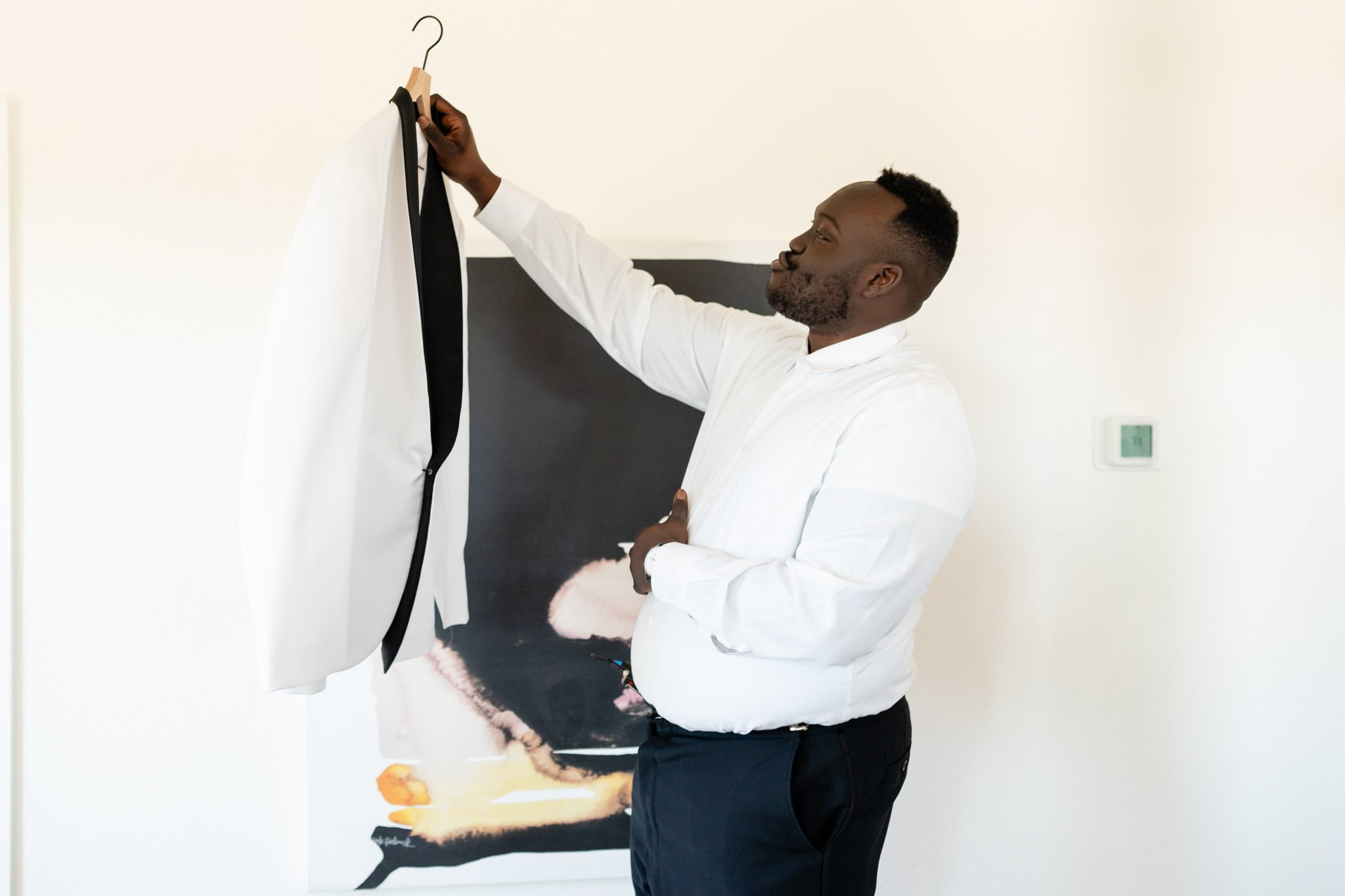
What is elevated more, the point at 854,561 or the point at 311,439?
the point at 311,439

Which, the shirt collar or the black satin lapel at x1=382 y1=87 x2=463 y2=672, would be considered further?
the shirt collar

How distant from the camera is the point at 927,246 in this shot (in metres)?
1.26

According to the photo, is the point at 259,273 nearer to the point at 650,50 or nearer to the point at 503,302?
the point at 503,302

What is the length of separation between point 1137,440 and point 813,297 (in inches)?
33.7

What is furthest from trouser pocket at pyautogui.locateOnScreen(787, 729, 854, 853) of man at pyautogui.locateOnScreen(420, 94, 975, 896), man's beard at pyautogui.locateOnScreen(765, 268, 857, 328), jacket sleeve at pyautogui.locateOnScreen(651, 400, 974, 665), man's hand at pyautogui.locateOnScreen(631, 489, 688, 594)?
man's beard at pyautogui.locateOnScreen(765, 268, 857, 328)

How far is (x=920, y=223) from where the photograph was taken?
49.2 inches

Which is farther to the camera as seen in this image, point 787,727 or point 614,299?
point 614,299

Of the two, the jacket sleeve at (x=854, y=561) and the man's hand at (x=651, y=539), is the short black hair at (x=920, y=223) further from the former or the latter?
the man's hand at (x=651, y=539)

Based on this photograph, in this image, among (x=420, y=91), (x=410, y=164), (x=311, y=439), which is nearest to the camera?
(x=311, y=439)

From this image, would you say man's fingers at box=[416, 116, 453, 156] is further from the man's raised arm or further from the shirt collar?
the shirt collar

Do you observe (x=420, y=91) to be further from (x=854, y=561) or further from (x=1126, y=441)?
(x=1126, y=441)

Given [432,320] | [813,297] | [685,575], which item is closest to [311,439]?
[432,320]

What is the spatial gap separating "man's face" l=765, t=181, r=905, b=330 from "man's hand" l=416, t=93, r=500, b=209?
46 centimetres

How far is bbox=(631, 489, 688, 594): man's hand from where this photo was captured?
125cm
